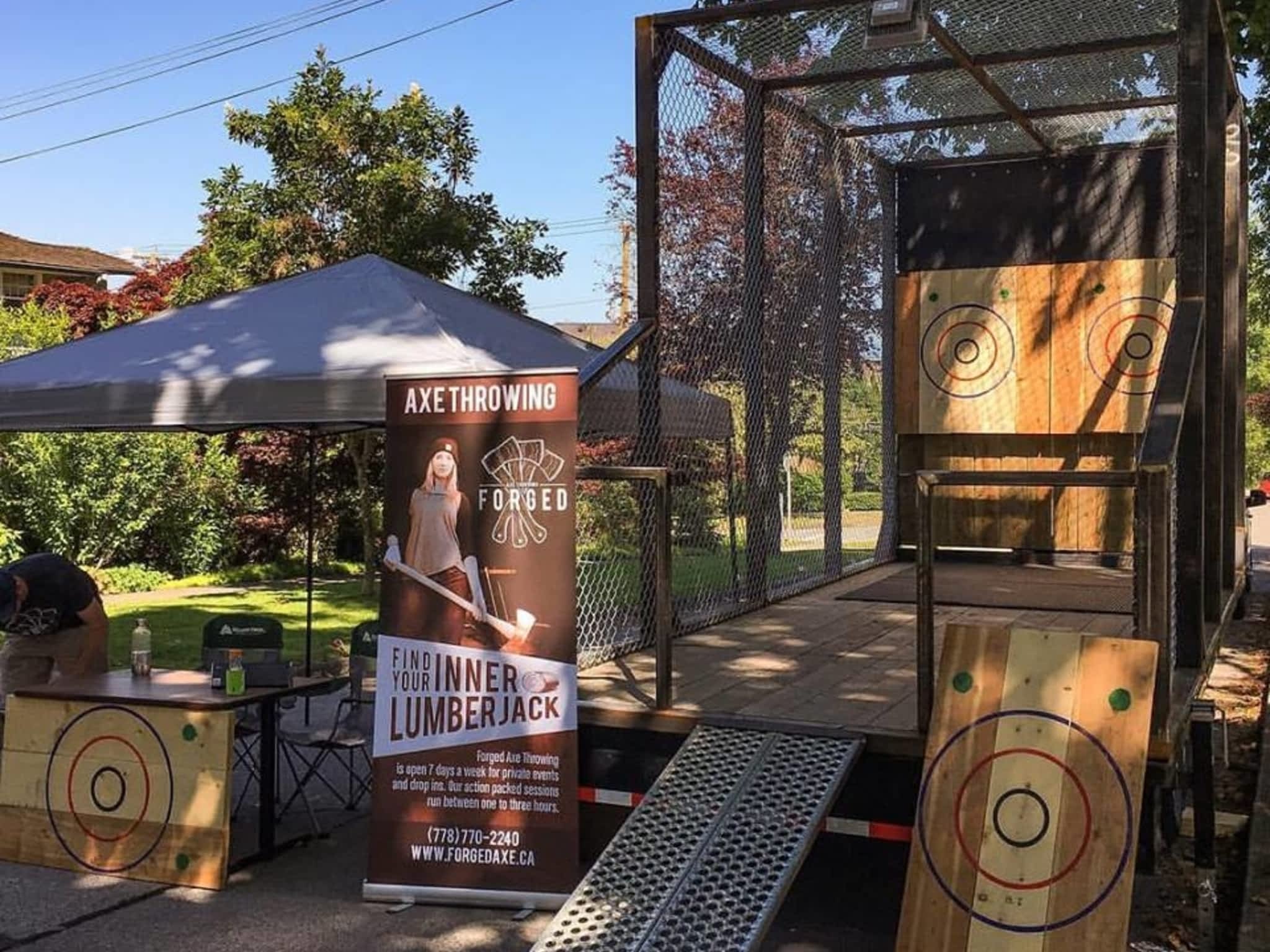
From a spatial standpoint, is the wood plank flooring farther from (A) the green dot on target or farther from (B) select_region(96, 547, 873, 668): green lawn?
(A) the green dot on target

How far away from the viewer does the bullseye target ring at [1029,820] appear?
12.3 feet

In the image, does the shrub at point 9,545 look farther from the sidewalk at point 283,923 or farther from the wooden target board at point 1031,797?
the wooden target board at point 1031,797

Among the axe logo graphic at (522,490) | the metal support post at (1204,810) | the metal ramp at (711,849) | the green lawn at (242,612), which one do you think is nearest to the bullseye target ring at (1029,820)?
the metal ramp at (711,849)

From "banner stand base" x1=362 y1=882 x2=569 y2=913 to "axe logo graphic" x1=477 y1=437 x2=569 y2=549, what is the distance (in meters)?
1.24

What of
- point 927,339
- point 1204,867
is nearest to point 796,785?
point 1204,867

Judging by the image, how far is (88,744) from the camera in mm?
5391

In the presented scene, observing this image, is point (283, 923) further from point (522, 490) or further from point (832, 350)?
point (832, 350)

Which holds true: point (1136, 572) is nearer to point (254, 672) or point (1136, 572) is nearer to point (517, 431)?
point (517, 431)

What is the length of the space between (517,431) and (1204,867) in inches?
113

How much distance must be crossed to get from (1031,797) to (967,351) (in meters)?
6.09

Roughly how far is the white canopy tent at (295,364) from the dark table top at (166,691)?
46.4 inches

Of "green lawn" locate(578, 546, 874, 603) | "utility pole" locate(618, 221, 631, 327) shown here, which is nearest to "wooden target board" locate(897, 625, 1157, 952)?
"green lawn" locate(578, 546, 874, 603)

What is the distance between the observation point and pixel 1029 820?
3.86m

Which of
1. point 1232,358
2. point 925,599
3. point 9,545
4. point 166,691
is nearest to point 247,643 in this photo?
point 166,691
